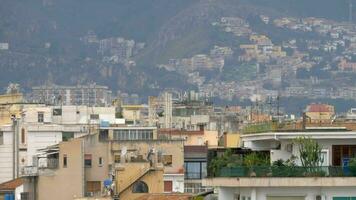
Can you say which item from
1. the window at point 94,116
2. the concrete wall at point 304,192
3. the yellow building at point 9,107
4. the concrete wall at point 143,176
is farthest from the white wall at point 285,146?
the window at point 94,116

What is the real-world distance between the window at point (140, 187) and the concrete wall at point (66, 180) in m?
1.84

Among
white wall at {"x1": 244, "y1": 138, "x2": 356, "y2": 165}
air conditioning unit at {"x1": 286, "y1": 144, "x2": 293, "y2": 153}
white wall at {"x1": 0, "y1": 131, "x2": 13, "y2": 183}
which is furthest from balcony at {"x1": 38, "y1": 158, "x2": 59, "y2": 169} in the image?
air conditioning unit at {"x1": 286, "y1": 144, "x2": 293, "y2": 153}

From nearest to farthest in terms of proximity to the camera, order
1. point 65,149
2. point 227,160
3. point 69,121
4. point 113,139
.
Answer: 1. point 227,160
2. point 65,149
3. point 113,139
4. point 69,121

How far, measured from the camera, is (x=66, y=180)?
152 ft

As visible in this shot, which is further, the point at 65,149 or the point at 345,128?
the point at 65,149

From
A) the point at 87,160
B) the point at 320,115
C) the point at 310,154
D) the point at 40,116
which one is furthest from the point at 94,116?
the point at 310,154

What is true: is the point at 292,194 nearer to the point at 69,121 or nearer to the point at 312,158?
the point at 312,158

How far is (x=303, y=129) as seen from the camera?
29.4 m

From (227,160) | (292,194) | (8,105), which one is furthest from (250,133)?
(8,105)

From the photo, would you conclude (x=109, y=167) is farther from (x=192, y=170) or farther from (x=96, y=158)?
(x=192, y=170)

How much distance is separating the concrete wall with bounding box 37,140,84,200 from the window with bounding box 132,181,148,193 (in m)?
1.84

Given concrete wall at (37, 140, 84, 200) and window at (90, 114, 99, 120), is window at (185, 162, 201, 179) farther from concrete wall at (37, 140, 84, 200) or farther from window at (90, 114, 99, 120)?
window at (90, 114, 99, 120)

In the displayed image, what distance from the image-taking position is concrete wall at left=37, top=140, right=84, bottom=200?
45812mm

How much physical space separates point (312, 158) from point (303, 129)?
127 centimetres
